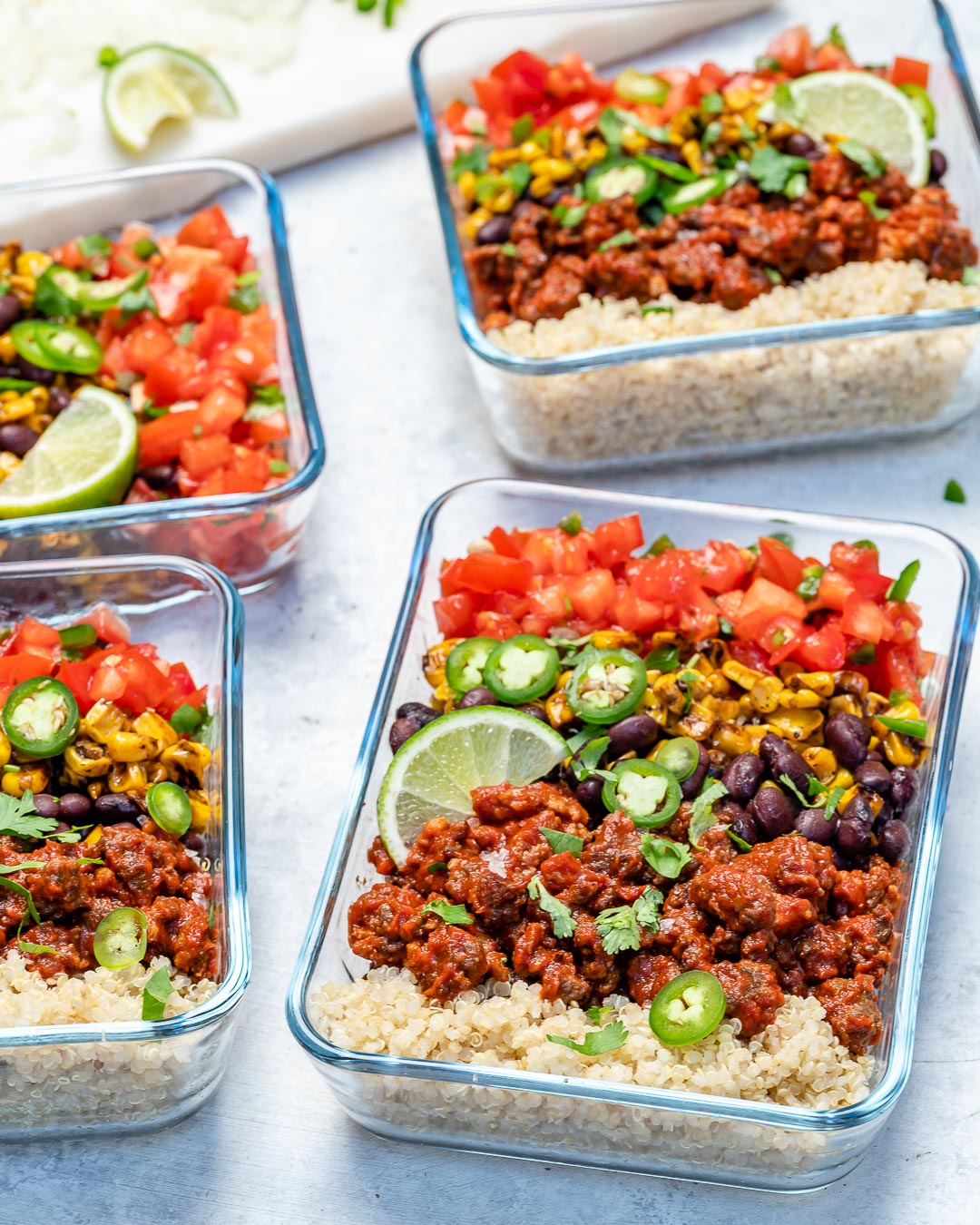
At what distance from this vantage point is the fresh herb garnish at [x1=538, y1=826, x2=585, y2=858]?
2971mm

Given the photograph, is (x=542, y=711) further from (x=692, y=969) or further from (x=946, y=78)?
→ (x=946, y=78)

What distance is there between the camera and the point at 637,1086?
8.68 ft

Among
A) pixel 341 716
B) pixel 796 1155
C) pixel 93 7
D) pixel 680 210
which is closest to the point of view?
pixel 796 1155

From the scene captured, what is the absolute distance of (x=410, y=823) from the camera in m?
3.11

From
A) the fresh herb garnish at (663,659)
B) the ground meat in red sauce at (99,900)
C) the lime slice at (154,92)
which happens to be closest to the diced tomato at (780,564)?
the fresh herb garnish at (663,659)

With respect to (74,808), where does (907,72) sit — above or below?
above

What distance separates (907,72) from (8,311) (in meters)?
2.58

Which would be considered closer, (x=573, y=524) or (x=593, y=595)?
(x=593, y=595)

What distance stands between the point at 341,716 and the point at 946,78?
8.22 feet

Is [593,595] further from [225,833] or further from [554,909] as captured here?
[225,833]

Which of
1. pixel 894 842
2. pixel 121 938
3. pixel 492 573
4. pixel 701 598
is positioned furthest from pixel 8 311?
pixel 894 842

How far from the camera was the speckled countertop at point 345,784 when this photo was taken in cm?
304

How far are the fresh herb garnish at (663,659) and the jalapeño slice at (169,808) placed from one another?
3.34ft

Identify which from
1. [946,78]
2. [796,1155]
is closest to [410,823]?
[796,1155]
